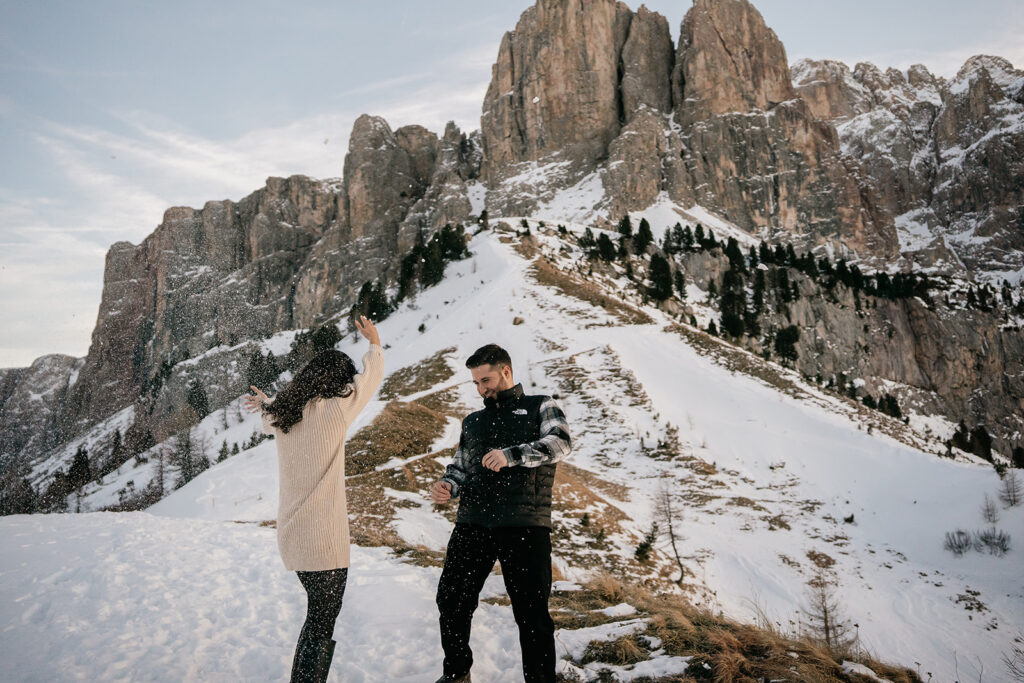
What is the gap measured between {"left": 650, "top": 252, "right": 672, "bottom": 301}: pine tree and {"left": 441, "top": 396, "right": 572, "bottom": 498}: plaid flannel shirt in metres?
43.9

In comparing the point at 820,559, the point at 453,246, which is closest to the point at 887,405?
the point at 453,246

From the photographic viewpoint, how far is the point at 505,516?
3.21 meters

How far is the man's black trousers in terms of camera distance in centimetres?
312

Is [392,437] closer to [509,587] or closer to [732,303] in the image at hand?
[509,587]

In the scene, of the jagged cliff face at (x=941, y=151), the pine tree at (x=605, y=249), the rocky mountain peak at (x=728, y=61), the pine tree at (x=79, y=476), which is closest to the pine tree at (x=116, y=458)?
the pine tree at (x=79, y=476)

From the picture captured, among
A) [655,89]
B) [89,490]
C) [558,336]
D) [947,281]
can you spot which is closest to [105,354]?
[89,490]

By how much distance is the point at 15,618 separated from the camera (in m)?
4.72

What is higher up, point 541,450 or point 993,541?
point 541,450

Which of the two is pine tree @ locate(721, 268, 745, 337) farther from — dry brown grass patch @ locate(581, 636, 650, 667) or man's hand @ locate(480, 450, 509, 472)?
man's hand @ locate(480, 450, 509, 472)

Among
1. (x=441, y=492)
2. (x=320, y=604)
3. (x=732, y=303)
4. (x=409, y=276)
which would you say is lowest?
(x=732, y=303)

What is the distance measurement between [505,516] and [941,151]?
205844mm

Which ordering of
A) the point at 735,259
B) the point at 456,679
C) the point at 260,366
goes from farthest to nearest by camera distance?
1. the point at 260,366
2. the point at 735,259
3. the point at 456,679

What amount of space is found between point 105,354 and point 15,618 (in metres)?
183

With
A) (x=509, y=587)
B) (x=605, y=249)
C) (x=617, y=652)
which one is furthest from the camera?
(x=605, y=249)
